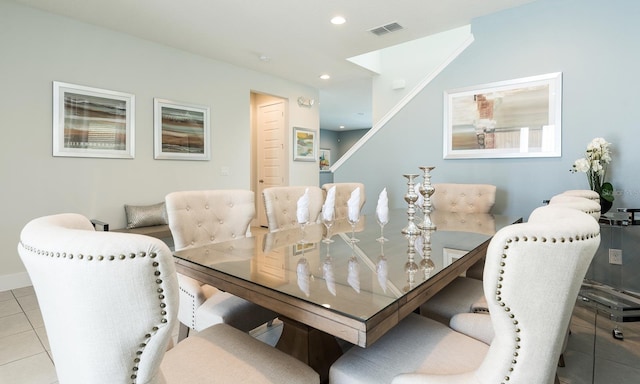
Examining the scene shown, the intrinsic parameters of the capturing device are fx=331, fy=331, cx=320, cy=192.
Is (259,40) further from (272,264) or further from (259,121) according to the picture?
(272,264)

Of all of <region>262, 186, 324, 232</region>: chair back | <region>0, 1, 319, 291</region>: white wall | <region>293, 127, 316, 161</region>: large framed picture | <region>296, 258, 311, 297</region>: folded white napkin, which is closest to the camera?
<region>296, 258, 311, 297</region>: folded white napkin

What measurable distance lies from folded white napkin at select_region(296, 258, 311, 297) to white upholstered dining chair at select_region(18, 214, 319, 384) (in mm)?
Result: 419

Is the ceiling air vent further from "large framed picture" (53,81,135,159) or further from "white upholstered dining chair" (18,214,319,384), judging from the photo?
"white upholstered dining chair" (18,214,319,384)

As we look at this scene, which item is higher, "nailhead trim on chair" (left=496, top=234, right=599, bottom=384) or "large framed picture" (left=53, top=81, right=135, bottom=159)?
"large framed picture" (left=53, top=81, right=135, bottom=159)

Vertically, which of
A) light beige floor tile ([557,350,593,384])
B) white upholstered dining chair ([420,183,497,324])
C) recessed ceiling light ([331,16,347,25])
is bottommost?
light beige floor tile ([557,350,593,384])

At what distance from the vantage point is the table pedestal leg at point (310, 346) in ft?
4.10

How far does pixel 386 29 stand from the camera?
12.1 feet

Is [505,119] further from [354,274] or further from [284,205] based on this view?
[354,274]

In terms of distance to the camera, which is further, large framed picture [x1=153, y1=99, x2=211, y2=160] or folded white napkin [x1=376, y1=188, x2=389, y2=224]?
large framed picture [x1=153, y1=99, x2=211, y2=160]

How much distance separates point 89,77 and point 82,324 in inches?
152

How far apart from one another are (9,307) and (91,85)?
2.25 m

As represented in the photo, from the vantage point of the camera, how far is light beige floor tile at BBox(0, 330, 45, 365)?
76.4 inches

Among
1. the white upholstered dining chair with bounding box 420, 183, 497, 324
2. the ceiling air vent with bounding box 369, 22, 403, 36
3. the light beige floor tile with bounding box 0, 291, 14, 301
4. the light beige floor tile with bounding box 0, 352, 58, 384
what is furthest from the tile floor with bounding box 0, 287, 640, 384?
the ceiling air vent with bounding box 369, 22, 403, 36

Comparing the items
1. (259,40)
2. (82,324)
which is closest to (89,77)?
(259,40)
